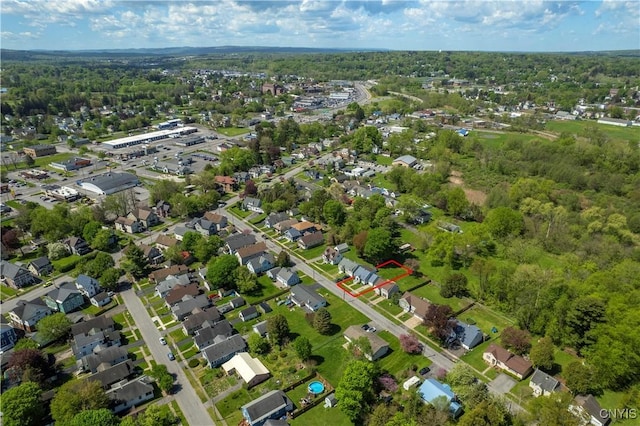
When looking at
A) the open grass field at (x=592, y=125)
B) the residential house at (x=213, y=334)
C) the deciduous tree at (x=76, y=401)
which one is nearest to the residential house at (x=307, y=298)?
the residential house at (x=213, y=334)

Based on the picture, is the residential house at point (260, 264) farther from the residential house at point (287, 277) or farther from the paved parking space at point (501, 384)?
the paved parking space at point (501, 384)

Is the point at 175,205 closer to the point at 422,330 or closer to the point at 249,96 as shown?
the point at 422,330

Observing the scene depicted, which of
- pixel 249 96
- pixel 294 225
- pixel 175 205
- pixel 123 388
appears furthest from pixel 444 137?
pixel 249 96

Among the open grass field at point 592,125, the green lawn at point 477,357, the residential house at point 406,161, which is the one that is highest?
the open grass field at point 592,125

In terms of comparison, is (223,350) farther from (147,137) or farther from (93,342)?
(147,137)

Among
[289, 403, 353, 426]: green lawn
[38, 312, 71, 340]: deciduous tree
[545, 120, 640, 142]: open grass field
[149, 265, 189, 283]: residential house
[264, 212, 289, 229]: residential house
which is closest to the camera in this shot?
[289, 403, 353, 426]: green lawn

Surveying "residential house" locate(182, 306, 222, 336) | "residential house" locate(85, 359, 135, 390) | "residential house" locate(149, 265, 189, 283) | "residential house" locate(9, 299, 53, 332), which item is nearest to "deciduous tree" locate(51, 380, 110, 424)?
"residential house" locate(85, 359, 135, 390)

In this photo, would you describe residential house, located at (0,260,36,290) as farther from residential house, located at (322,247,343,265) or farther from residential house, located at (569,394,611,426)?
residential house, located at (569,394,611,426)
